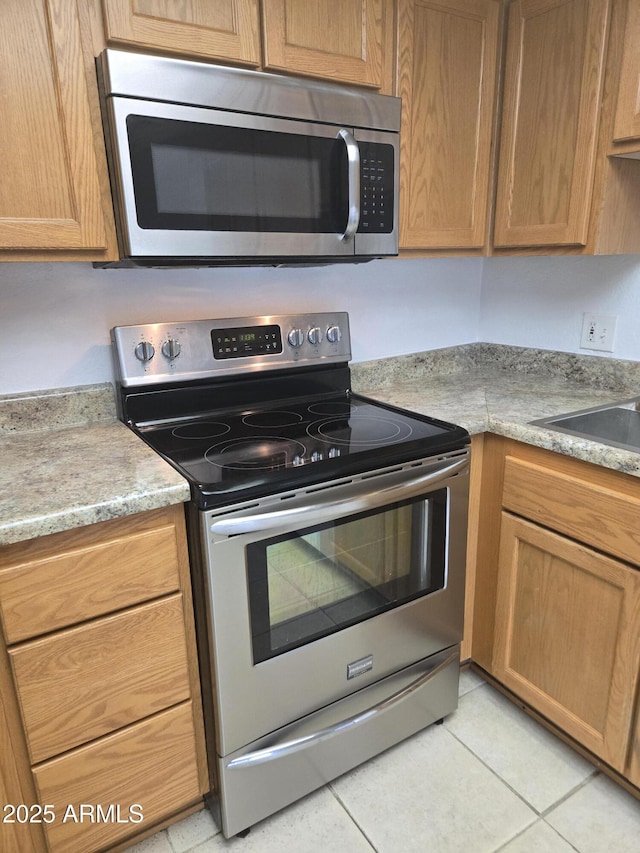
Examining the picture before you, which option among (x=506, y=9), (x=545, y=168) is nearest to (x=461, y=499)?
(x=545, y=168)

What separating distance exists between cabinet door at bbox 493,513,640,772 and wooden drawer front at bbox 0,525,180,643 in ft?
3.03

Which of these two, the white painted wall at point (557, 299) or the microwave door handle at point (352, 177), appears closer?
the microwave door handle at point (352, 177)

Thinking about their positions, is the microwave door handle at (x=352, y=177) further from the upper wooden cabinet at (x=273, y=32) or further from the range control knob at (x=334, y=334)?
the range control knob at (x=334, y=334)

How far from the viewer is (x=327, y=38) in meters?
1.31

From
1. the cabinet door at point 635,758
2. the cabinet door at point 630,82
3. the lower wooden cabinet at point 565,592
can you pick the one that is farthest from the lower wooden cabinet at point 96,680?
the cabinet door at point 630,82

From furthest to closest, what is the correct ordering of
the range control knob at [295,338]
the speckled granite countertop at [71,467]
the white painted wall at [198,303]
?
the range control knob at [295,338]
the white painted wall at [198,303]
the speckled granite countertop at [71,467]

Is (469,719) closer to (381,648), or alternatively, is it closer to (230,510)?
(381,648)

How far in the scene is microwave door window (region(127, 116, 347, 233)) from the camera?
1.16 meters

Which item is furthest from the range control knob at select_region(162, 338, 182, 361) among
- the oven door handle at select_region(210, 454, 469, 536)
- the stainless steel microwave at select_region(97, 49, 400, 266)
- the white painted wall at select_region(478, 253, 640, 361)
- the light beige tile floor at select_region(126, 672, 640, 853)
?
the white painted wall at select_region(478, 253, 640, 361)

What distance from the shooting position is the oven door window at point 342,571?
1.21 meters

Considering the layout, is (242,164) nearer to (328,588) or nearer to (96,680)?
(328,588)

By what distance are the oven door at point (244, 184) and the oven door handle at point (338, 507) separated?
59 centimetres

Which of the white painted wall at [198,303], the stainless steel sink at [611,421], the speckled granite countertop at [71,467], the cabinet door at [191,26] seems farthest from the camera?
the stainless steel sink at [611,421]

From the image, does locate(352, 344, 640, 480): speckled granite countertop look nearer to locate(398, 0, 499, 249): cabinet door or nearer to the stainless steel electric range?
the stainless steel electric range
